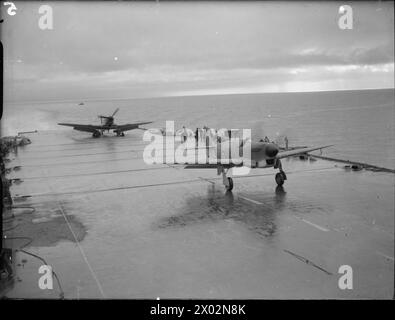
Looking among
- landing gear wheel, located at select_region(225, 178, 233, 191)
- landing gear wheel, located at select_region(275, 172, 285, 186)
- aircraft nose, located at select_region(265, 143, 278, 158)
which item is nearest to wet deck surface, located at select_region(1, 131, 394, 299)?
landing gear wheel, located at select_region(225, 178, 233, 191)

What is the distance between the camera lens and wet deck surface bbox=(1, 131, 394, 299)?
30.0 feet

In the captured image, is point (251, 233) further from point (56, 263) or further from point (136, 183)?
point (136, 183)

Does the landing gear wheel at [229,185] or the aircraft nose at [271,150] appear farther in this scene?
the landing gear wheel at [229,185]

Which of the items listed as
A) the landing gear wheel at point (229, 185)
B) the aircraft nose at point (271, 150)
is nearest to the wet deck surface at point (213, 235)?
the landing gear wheel at point (229, 185)

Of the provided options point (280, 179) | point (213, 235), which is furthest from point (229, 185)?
point (213, 235)

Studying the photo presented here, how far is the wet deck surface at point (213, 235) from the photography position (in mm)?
9156

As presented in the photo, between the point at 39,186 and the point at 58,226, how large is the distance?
29.2 ft

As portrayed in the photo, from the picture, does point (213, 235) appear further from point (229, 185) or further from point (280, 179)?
point (280, 179)

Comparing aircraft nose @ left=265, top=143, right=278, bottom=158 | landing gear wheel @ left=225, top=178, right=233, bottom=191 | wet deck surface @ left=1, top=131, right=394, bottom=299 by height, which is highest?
aircraft nose @ left=265, top=143, right=278, bottom=158

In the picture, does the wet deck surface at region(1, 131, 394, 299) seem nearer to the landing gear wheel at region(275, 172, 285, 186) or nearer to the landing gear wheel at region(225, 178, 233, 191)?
the landing gear wheel at region(225, 178, 233, 191)

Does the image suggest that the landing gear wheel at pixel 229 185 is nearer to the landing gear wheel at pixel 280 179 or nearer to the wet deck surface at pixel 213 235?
the wet deck surface at pixel 213 235

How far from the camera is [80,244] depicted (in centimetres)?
1254
